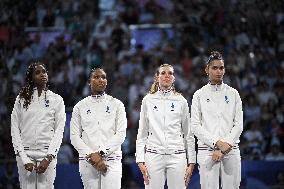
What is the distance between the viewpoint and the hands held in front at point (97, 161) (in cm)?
690

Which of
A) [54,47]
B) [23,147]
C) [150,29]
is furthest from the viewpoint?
[150,29]

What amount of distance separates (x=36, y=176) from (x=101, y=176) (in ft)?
2.49

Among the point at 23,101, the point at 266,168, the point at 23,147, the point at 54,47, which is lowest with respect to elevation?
the point at 266,168

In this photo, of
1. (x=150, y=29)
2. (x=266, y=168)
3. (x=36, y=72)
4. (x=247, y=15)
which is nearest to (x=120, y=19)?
(x=150, y=29)

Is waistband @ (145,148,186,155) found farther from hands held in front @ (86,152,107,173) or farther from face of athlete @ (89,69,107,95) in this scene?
face of athlete @ (89,69,107,95)

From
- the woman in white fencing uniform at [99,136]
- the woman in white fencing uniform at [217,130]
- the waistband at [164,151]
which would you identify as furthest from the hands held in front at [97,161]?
the woman in white fencing uniform at [217,130]

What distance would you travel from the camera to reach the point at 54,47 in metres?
13.3

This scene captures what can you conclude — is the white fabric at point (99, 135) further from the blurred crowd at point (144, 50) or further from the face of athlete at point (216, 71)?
the blurred crowd at point (144, 50)

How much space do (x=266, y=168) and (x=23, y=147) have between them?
13.8 ft

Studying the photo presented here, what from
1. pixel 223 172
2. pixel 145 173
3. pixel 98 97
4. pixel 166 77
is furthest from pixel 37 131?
pixel 223 172

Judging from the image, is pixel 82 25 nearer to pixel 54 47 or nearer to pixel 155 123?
pixel 54 47

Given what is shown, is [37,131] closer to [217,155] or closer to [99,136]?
[99,136]

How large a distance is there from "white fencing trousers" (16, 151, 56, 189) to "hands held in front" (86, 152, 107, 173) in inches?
19.2

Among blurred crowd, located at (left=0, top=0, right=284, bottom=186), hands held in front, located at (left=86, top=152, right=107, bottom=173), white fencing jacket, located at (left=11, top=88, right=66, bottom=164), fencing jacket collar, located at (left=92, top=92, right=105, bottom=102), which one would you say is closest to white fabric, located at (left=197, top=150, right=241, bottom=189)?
hands held in front, located at (left=86, top=152, right=107, bottom=173)
